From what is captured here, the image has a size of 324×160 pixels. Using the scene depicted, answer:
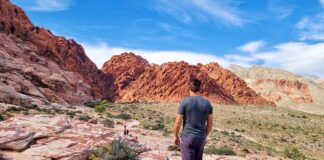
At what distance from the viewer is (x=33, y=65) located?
53719 millimetres

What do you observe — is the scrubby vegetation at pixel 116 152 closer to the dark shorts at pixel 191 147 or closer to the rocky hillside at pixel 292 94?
the dark shorts at pixel 191 147

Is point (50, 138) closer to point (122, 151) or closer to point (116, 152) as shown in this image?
point (116, 152)

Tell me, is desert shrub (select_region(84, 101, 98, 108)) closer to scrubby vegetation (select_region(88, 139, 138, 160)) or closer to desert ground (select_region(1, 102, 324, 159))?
desert ground (select_region(1, 102, 324, 159))

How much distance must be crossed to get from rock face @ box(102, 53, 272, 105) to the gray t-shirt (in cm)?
8454

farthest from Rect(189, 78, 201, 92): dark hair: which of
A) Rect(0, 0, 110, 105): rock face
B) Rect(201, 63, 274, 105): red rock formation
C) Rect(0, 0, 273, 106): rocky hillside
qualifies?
Rect(201, 63, 274, 105): red rock formation

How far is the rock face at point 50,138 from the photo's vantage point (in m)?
11.9

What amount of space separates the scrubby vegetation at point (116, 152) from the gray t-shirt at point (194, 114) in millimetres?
5950

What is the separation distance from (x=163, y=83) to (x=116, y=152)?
86.7 m

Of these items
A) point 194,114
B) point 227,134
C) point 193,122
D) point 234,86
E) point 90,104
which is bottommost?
point 227,134

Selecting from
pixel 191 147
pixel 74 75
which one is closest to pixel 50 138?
pixel 191 147

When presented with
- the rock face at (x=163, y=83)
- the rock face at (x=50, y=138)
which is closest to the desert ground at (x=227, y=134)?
the rock face at (x=50, y=138)

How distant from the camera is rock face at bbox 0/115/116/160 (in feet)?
39.2

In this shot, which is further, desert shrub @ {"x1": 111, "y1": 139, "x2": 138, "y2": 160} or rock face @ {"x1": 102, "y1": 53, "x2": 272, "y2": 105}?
rock face @ {"x1": 102, "y1": 53, "x2": 272, "y2": 105}

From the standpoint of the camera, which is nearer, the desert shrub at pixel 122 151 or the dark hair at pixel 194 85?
the dark hair at pixel 194 85
